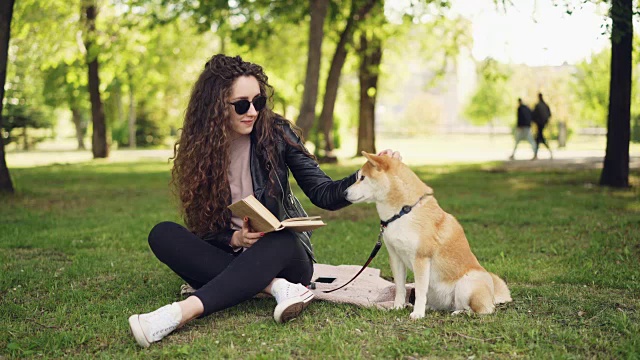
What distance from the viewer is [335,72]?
1981 centimetres

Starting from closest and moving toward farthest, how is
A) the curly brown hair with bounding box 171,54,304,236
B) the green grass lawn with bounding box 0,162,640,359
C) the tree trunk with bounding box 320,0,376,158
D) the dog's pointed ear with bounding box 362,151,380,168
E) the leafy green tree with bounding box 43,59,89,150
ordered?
1. the green grass lawn with bounding box 0,162,640,359
2. the dog's pointed ear with bounding box 362,151,380,168
3. the curly brown hair with bounding box 171,54,304,236
4. the tree trunk with bounding box 320,0,376,158
5. the leafy green tree with bounding box 43,59,89,150

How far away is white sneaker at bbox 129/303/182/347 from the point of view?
147 inches

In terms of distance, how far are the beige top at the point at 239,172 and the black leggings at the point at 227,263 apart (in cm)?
40

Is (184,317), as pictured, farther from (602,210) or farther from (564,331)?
(602,210)

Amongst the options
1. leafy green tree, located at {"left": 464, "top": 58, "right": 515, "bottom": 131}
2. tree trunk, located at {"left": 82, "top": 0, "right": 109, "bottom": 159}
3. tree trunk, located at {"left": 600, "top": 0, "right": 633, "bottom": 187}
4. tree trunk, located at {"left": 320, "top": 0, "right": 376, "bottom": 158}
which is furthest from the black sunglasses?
leafy green tree, located at {"left": 464, "top": 58, "right": 515, "bottom": 131}

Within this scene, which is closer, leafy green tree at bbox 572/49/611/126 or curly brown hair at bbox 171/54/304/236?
curly brown hair at bbox 171/54/304/236

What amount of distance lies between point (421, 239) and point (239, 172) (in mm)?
1535

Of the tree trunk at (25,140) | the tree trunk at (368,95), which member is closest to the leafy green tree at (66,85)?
the tree trunk at (25,140)

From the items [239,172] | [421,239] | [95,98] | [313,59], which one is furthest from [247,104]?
[95,98]

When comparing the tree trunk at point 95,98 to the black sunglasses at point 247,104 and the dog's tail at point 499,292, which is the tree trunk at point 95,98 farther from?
the dog's tail at point 499,292

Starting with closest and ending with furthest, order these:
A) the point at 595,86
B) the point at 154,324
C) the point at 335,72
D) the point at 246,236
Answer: the point at 154,324
the point at 246,236
the point at 335,72
the point at 595,86

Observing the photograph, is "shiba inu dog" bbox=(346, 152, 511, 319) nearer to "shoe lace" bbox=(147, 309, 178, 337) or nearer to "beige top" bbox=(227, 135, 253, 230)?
"beige top" bbox=(227, 135, 253, 230)

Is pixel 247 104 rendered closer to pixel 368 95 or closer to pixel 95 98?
pixel 368 95

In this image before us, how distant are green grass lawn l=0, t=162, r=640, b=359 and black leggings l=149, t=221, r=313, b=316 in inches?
9.2
